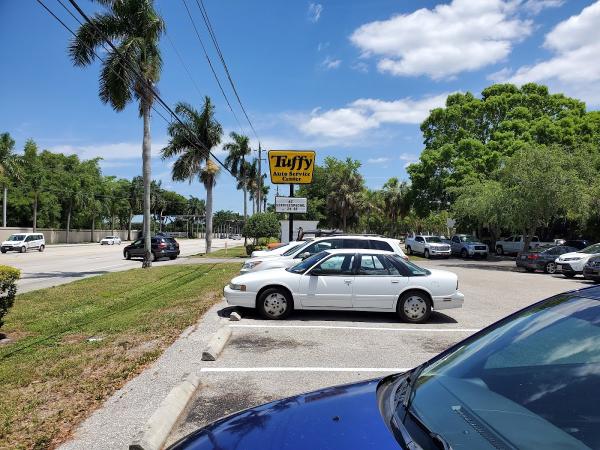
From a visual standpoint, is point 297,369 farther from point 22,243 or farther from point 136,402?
point 22,243

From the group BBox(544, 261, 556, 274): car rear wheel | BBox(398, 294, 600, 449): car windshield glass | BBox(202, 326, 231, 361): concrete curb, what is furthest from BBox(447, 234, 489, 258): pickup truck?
BBox(398, 294, 600, 449): car windshield glass

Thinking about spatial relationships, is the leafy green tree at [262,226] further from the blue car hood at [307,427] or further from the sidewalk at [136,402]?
the blue car hood at [307,427]

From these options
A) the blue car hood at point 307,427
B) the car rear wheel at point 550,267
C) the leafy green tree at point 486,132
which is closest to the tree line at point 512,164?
the leafy green tree at point 486,132

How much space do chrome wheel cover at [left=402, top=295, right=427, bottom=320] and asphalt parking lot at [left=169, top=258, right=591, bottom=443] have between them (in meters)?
0.27

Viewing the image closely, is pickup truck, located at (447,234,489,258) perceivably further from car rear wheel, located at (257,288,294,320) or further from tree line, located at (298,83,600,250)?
car rear wheel, located at (257,288,294,320)

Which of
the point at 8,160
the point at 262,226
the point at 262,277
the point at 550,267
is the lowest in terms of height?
the point at 550,267

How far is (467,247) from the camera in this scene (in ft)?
124

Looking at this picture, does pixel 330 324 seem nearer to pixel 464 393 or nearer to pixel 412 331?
pixel 412 331

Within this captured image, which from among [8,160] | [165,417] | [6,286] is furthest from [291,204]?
[8,160]

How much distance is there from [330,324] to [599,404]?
7.73m

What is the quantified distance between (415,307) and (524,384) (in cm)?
771

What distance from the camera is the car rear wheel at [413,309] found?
997 cm

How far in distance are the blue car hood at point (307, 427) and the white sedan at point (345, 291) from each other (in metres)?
7.12

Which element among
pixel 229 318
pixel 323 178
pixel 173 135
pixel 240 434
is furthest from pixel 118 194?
pixel 240 434
